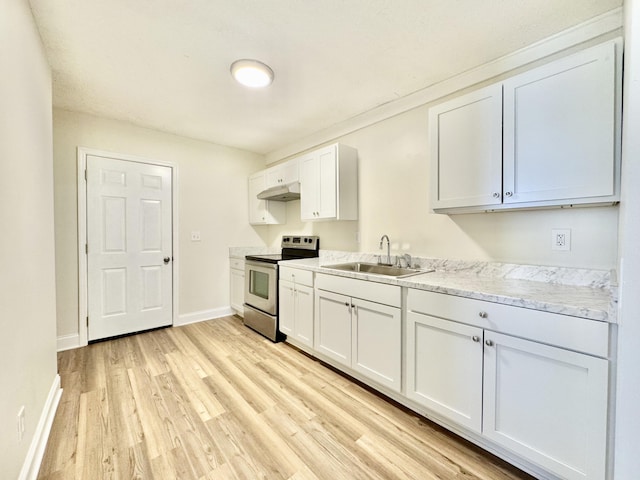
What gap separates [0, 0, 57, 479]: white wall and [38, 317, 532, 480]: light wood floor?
33 cm

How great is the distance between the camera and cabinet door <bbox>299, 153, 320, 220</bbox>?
297cm

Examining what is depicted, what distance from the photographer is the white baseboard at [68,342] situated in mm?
2742

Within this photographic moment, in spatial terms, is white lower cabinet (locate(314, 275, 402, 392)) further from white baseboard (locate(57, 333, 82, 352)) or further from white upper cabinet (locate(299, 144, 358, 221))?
white baseboard (locate(57, 333, 82, 352))

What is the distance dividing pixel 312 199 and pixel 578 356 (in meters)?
2.39

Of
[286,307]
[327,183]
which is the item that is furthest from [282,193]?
[286,307]

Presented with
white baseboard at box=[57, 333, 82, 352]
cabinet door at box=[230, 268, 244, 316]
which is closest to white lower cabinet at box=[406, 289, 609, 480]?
cabinet door at box=[230, 268, 244, 316]

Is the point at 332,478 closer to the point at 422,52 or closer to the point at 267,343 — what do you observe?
the point at 267,343

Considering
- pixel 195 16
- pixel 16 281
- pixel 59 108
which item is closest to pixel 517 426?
pixel 16 281

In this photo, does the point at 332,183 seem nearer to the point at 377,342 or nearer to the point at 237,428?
the point at 377,342

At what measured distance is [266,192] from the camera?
3.57m

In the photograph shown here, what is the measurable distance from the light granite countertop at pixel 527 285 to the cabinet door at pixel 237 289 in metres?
1.85

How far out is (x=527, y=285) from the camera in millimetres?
1615

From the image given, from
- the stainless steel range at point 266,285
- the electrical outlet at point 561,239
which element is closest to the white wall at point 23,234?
the stainless steel range at point 266,285

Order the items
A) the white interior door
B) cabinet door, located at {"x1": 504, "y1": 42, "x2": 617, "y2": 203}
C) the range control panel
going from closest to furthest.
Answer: cabinet door, located at {"x1": 504, "y1": 42, "x2": 617, "y2": 203} < the white interior door < the range control panel
